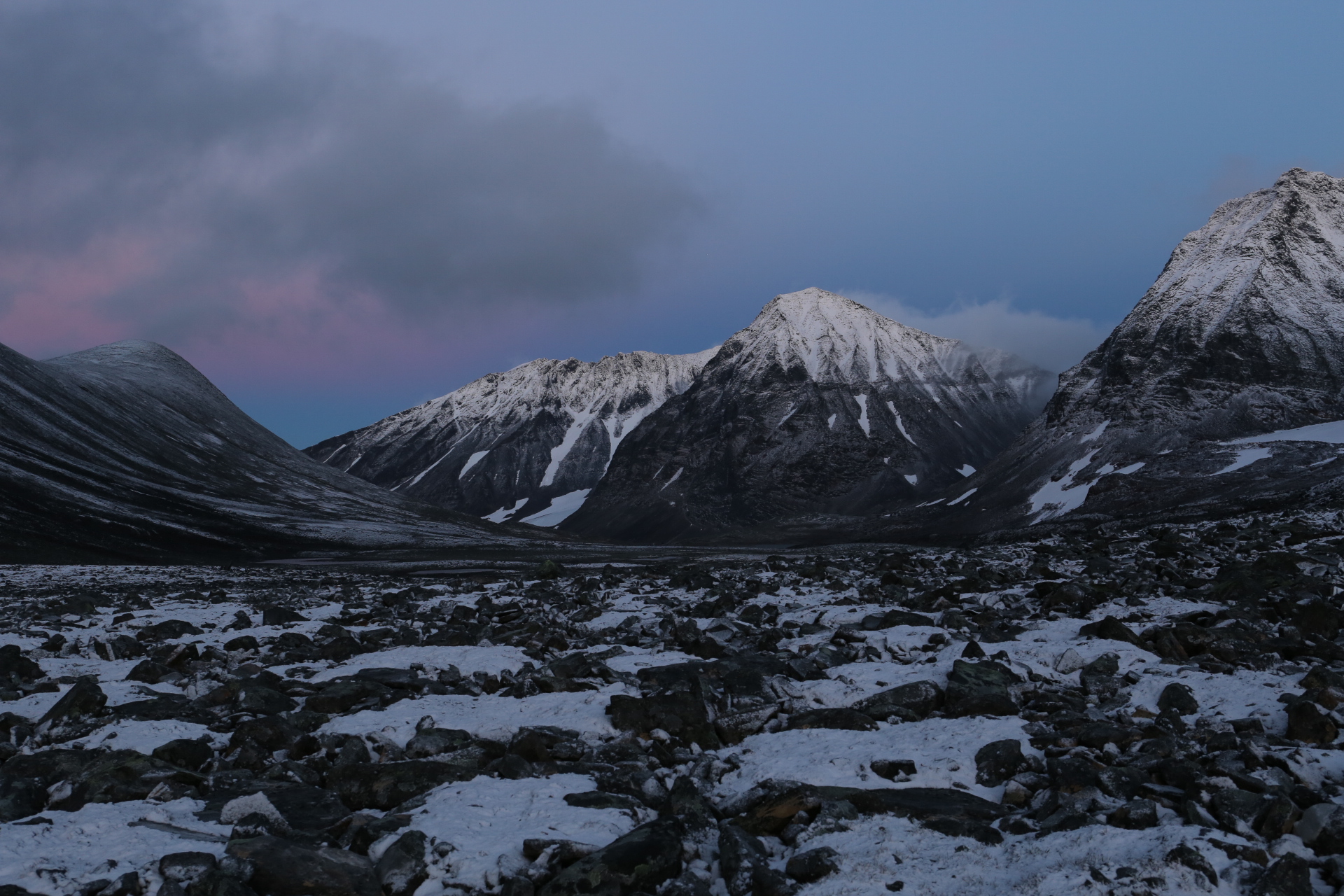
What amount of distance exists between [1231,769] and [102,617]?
27.0m

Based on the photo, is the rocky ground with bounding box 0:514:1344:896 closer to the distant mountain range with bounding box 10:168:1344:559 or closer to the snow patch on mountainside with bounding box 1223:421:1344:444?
the distant mountain range with bounding box 10:168:1344:559

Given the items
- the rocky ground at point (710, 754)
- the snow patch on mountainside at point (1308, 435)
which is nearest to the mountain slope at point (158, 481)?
the rocky ground at point (710, 754)

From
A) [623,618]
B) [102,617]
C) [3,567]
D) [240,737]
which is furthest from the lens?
[3,567]

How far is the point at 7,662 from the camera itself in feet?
45.4

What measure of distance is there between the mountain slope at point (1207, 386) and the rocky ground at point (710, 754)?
8107 cm

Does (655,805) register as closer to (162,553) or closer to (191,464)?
(162,553)

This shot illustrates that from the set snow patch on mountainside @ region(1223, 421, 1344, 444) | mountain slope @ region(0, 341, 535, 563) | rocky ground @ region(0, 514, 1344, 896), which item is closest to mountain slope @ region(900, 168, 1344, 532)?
snow patch on mountainside @ region(1223, 421, 1344, 444)

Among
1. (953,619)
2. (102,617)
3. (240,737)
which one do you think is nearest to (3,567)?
(102,617)

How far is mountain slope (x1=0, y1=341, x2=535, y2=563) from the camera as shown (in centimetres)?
8212

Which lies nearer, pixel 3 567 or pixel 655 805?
pixel 655 805

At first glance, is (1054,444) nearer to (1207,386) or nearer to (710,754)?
(1207,386)

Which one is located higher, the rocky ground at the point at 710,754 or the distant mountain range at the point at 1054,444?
the distant mountain range at the point at 1054,444

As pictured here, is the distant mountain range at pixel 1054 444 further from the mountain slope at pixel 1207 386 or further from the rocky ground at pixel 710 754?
the rocky ground at pixel 710 754

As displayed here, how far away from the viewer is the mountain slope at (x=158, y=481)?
269 ft
